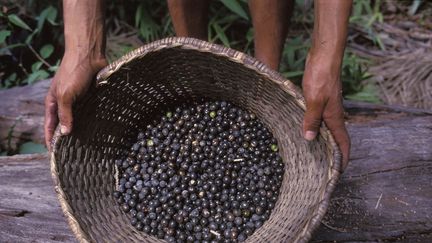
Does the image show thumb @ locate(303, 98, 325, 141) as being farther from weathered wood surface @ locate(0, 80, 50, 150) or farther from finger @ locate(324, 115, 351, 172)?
weathered wood surface @ locate(0, 80, 50, 150)

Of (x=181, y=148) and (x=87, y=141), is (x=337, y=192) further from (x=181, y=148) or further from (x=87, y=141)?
(x=87, y=141)

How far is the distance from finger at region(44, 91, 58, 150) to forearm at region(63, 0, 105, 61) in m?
0.17

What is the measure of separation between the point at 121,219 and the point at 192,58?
0.63m

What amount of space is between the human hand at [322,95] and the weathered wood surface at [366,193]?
539mm

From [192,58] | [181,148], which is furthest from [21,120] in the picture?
[192,58]

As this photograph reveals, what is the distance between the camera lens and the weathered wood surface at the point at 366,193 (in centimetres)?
182

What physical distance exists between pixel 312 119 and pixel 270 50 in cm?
72

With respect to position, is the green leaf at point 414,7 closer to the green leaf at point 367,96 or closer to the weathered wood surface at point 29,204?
the green leaf at point 367,96

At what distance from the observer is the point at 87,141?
175 cm

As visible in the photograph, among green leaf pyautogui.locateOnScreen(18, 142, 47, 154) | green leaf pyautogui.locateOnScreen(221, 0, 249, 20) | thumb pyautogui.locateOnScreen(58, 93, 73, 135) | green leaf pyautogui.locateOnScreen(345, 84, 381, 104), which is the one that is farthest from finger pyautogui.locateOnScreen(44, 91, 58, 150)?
green leaf pyautogui.locateOnScreen(345, 84, 381, 104)

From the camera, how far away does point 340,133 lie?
1.45 meters

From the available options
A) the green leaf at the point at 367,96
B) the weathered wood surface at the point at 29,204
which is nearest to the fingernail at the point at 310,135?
the weathered wood surface at the point at 29,204

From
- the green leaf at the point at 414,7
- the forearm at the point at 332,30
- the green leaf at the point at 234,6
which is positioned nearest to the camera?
the forearm at the point at 332,30

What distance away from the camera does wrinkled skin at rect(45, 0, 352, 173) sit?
4.51 ft
